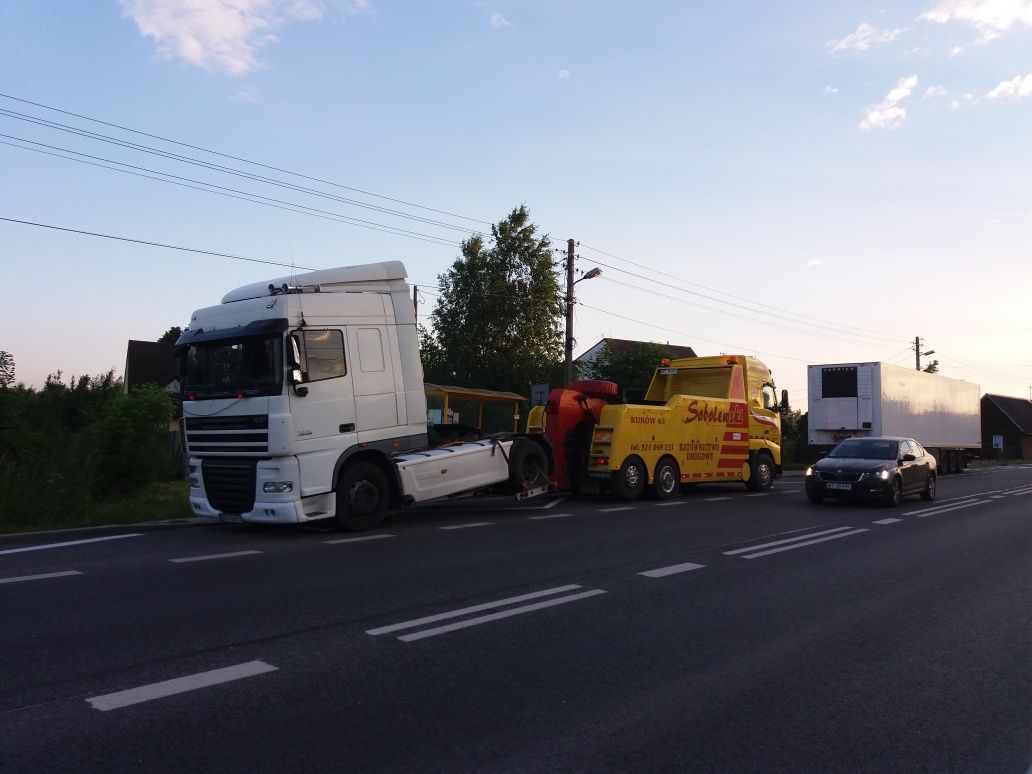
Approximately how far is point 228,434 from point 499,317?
3140 centimetres

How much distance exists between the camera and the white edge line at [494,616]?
643 centimetres

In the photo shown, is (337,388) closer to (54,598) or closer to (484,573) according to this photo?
(484,573)

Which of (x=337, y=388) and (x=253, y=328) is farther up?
(x=253, y=328)

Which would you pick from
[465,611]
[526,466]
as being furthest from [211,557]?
[526,466]

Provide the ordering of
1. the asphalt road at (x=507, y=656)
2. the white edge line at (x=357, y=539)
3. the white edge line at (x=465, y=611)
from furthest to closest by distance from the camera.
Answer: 1. the white edge line at (x=357, y=539)
2. the white edge line at (x=465, y=611)
3. the asphalt road at (x=507, y=656)

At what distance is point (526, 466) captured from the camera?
15258mm

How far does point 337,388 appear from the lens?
11625 mm

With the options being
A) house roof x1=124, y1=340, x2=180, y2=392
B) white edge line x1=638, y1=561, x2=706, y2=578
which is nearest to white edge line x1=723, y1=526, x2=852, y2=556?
white edge line x1=638, y1=561, x2=706, y2=578

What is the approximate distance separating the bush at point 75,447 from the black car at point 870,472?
45.8ft

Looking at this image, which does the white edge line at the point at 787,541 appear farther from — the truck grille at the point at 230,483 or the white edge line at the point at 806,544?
the truck grille at the point at 230,483

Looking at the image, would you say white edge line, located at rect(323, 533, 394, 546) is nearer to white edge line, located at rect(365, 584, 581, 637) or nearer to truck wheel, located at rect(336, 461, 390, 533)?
truck wheel, located at rect(336, 461, 390, 533)

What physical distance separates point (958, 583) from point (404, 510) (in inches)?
360

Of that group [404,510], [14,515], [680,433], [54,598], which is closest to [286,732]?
[54,598]

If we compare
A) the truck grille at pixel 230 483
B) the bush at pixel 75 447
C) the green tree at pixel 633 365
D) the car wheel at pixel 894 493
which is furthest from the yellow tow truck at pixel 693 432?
the green tree at pixel 633 365
